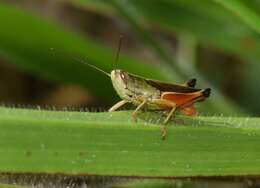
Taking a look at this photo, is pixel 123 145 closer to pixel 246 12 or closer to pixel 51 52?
pixel 246 12

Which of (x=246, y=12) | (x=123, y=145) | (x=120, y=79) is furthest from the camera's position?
(x=120, y=79)

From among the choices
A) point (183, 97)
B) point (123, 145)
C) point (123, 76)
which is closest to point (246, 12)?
point (183, 97)

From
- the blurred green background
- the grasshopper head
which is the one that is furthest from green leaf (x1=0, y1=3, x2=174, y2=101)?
the grasshopper head

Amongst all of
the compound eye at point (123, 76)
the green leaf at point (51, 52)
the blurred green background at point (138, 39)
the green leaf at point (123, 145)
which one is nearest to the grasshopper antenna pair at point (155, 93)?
the compound eye at point (123, 76)

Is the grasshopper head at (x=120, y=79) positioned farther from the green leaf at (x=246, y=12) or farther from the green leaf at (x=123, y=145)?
the green leaf at (x=246, y=12)

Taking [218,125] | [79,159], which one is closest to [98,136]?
[79,159]

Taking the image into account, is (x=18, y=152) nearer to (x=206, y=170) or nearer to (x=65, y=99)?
(x=206, y=170)

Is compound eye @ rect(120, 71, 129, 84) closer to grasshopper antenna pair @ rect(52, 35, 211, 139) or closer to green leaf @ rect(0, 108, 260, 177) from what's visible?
grasshopper antenna pair @ rect(52, 35, 211, 139)

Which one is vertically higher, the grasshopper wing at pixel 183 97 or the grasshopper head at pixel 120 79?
the grasshopper head at pixel 120 79
